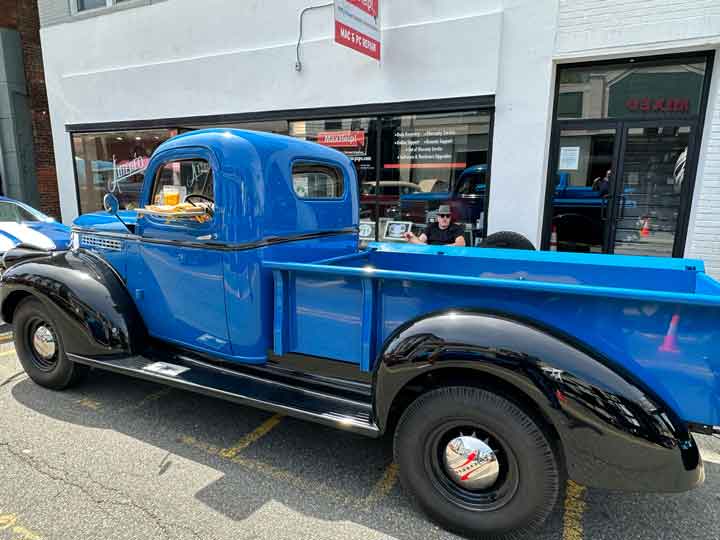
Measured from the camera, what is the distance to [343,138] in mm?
7844

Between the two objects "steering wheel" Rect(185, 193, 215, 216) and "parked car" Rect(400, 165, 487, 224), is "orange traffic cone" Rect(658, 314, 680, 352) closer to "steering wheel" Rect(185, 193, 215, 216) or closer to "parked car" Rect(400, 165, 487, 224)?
"steering wheel" Rect(185, 193, 215, 216)

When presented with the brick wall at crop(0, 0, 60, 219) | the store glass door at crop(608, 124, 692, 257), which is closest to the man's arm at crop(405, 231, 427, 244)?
the store glass door at crop(608, 124, 692, 257)

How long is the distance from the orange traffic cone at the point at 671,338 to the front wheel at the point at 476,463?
0.64 meters

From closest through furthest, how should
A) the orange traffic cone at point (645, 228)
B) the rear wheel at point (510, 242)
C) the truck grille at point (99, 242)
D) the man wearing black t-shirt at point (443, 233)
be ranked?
the truck grille at point (99, 242), the rear wheel at point (510, 242), the man wearing black t-shirt at point (443, 233), the orange traffic cone at point (645, 228)

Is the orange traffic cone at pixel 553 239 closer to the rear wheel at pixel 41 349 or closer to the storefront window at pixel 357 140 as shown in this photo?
the storefront window at pixel 357 140

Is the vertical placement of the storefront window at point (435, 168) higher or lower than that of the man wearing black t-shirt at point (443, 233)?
higher

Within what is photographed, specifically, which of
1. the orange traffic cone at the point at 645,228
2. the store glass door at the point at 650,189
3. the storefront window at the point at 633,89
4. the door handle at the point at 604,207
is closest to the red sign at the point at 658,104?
the storefront window at the point at 633,89

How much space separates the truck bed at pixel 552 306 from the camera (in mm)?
1926

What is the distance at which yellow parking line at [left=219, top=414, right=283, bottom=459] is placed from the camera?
9.81 ft

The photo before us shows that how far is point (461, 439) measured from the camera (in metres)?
2.22

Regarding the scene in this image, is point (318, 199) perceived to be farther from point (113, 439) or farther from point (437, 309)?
point (113, 439)

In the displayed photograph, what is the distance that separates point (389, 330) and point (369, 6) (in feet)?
19.0

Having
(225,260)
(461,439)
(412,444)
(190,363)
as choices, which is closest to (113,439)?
(190,363)

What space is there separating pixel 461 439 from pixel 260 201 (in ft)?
6.06
